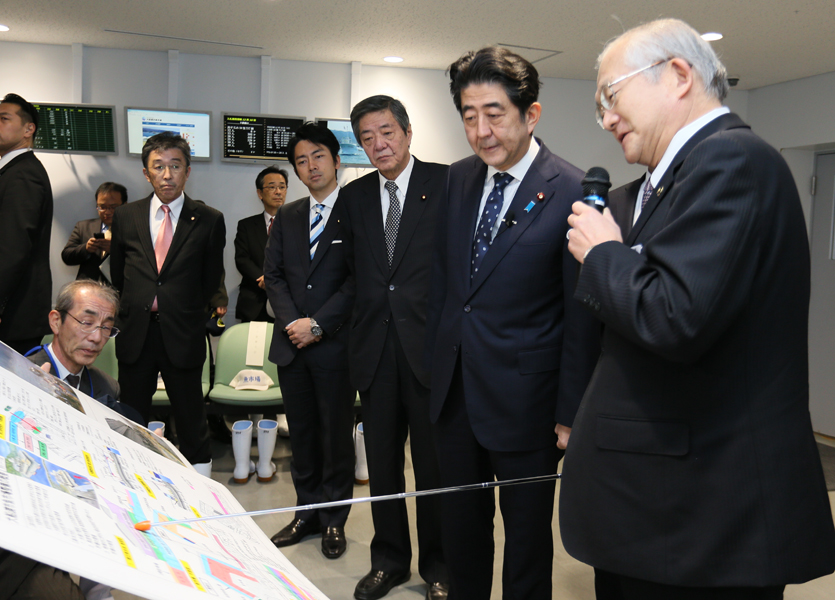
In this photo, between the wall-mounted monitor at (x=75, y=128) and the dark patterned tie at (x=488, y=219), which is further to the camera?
the wall-mounted monitor at (x=75, y=128)

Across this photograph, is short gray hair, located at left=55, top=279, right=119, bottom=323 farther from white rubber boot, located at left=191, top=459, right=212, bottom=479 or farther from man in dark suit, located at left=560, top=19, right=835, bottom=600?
man in dark suit, located at left=560, top=19, right=835, bottom=600

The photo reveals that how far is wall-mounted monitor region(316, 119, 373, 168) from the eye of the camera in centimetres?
529

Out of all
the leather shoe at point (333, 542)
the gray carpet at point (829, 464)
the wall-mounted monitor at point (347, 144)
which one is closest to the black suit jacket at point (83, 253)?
the wall-mounted monitor at point (347, 144)

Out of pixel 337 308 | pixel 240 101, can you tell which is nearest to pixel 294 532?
pixel 337 308

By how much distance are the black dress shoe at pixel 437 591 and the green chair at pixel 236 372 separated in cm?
159

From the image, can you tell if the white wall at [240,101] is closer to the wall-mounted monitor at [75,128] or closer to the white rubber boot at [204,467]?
the wall-mounted monitor at [75,128]

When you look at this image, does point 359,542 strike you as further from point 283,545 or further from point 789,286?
point 789,286

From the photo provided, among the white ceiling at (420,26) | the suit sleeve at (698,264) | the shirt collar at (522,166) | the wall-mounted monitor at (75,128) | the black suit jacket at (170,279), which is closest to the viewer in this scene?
the suit sleeve at (698,264)

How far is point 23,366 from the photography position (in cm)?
125

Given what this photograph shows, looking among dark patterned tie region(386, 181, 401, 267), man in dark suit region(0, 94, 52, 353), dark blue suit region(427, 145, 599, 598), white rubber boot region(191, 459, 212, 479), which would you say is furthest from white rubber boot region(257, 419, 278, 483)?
dark blue suit region(427, 145, 599, 598)

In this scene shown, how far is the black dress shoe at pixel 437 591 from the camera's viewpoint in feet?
7.62

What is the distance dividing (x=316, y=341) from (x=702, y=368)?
194 cm

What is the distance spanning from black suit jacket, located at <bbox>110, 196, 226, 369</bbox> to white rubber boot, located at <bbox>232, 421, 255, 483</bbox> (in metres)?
0.53

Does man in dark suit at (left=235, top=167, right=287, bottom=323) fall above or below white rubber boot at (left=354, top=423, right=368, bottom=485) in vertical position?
above
